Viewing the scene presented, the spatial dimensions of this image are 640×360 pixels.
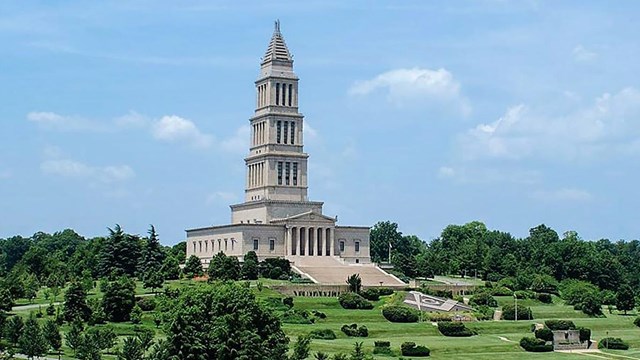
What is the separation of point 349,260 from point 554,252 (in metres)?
20.3

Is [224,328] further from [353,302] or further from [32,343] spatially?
[353,302]

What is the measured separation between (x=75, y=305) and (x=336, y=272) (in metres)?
32.7

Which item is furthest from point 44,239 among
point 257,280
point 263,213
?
point 257,280

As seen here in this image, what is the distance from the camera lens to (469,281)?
355 feet

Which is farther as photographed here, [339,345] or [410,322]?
[410,322]

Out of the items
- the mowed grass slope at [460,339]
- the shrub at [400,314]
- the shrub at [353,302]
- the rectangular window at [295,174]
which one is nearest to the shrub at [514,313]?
the mowed grass slope at [460,339]

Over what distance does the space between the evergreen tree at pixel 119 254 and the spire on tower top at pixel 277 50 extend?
2513 centimetres

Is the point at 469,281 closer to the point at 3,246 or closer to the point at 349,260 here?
the point at 349,260

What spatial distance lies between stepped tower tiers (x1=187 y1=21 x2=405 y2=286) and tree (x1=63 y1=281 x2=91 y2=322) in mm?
31348

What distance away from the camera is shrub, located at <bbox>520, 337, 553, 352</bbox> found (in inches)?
2948

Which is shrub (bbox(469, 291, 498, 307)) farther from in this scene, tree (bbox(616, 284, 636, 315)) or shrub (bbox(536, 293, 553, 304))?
tree (bbox(616, 284, 636, 315))

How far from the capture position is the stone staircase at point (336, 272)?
10062 cm

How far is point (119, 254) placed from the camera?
102875 millimetres

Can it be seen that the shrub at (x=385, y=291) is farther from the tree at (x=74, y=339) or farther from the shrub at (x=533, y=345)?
the tree at (x=74, y=339)
